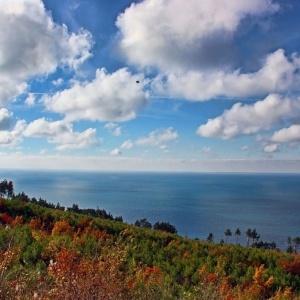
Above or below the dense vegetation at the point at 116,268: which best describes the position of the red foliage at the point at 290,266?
below

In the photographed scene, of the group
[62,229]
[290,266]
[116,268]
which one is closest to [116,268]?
[116,268]

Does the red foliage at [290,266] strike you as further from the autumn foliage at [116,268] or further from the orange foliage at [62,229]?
the orange foliage at [62,229]

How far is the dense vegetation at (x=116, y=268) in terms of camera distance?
417 centimetres

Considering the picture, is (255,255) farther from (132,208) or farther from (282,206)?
(282,206)

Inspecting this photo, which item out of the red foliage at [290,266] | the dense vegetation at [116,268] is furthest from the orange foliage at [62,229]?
the red foliage at [290,266]

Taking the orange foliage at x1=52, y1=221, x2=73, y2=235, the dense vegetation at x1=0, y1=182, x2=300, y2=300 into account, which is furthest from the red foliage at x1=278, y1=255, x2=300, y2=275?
the orange foliage at x1=52, y1=221, x2=73, y2=235

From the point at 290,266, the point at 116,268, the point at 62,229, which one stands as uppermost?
the point at 116,268

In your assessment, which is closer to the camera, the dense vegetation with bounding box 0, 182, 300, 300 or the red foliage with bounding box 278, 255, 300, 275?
A: the dense vegetation with bounding box 0, 182, 300, 300

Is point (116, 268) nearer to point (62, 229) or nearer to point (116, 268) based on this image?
point (116, 268)

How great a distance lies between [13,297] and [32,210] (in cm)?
1575

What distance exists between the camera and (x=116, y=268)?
4.97 m

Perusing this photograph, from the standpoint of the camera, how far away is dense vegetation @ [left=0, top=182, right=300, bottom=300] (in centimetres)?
417

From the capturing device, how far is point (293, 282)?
38.8ft

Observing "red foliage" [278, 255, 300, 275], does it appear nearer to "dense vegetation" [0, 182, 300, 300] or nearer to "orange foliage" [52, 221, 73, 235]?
"dense vegetation" [0, 182, 300, 300]
